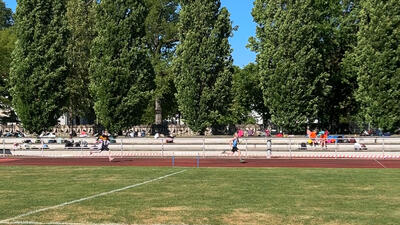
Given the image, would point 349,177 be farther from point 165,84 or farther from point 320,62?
point 165,84

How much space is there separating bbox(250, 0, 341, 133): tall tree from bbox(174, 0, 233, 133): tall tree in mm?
3694

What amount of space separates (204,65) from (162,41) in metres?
19.6

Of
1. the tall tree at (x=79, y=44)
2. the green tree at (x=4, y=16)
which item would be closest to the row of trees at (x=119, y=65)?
the tall tree at (x=79, y=44)

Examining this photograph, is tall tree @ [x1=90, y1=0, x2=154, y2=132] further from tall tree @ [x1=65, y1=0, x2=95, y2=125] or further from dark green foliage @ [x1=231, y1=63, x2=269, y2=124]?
dark green foliage @ [x1=231, y1=63, x2=269, y2=124]

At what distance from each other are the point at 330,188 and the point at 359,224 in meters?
6.08

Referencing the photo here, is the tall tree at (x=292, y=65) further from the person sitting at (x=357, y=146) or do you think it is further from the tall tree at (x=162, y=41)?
the tall tree at (x=162, y=41)

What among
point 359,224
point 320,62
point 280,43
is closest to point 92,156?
point 280,43

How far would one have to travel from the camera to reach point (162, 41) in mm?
60094

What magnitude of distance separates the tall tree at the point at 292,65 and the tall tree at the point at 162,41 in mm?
15755

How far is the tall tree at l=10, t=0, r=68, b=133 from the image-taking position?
42188 millimetres

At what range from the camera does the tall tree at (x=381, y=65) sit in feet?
121

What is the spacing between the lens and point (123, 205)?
1217 centimetres

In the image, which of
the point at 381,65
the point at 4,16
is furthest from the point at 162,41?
the point at 4,16

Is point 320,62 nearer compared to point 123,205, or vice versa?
point 123,205
